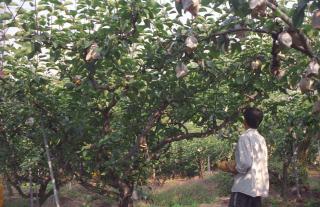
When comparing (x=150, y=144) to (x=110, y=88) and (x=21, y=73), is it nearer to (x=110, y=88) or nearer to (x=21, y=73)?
(x=110, y=88)

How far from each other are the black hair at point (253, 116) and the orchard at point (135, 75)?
0.27 metres

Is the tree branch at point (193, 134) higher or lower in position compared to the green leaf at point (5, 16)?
lower

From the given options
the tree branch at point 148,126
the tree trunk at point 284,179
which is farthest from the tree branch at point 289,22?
the tree trunk at point 284,179

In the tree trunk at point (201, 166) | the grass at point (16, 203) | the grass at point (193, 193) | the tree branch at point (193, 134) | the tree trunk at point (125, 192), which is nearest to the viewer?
the tree branch at point (193, 134)

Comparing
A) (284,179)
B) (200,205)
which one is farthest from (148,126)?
(284,179)

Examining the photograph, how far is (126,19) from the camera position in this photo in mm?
3256

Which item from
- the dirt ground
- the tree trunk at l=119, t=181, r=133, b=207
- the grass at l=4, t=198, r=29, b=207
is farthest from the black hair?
the grass at l=4, t=198, r=29, b=207

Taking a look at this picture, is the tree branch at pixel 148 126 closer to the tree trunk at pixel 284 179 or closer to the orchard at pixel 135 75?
the orchard at pixel 135 75

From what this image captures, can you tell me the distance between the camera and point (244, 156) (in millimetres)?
3779

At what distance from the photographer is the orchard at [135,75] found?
3.03 meters

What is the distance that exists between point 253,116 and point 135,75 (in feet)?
3.48

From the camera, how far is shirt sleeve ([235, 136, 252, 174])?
3771 millimetres

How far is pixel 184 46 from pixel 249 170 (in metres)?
1.34

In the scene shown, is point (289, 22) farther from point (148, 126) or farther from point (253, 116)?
point (148, 126)
